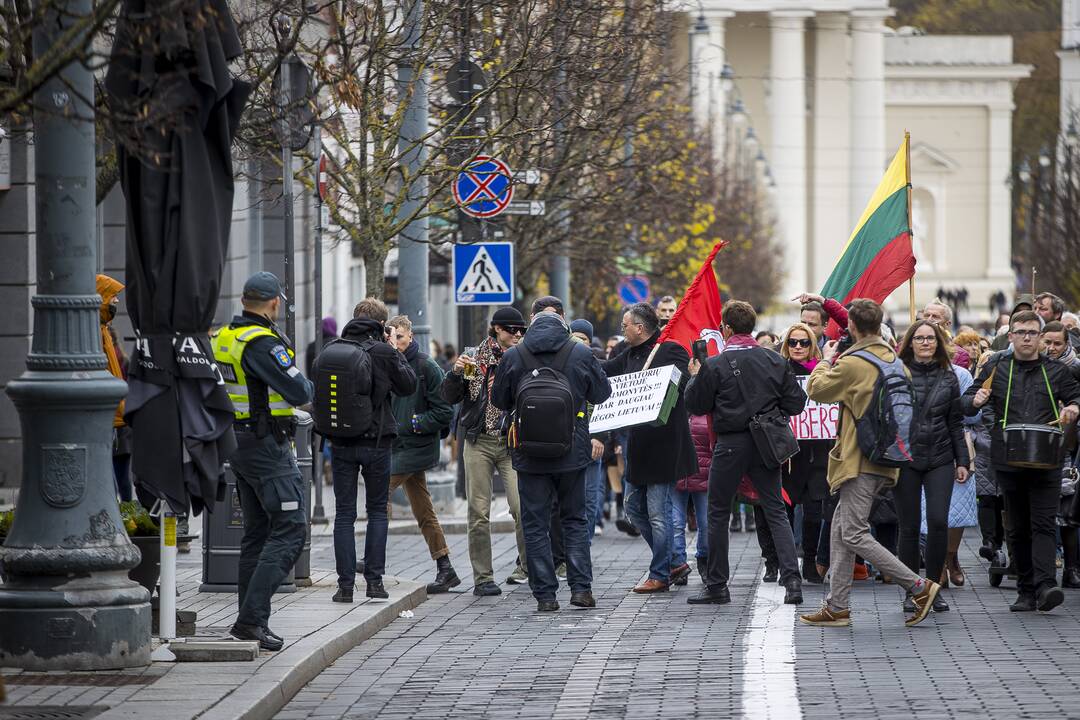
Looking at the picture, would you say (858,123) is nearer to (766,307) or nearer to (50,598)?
(766,307)

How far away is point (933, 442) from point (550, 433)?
2.24 metres

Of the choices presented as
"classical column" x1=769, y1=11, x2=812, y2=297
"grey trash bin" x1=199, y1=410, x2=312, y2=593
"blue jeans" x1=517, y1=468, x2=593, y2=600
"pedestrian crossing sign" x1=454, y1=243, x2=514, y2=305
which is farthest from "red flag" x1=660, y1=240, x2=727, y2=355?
"classical column" x1=769, y1=11, x2=812, y2=297

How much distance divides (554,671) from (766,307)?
63.3 metres

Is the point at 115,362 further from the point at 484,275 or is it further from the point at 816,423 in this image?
the point at 484,275

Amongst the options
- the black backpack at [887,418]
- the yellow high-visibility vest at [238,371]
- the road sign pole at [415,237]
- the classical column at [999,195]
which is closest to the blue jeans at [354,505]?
the yellow high-visibility vest at [238,371]

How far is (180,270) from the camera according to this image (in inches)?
383

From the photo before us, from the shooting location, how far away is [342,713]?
30.8 feet

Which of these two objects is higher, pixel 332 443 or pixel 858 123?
pixel 858 123

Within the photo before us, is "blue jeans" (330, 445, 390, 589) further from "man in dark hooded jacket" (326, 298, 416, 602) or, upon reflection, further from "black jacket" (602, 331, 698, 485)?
"black jacket" (602, 331, 698, 485)

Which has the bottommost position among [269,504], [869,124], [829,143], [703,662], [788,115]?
[703,662]

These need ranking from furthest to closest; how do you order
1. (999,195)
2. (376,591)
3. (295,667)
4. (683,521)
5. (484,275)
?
(999,195) < (484,275) < (683,521) < (376,591) < (295,667)

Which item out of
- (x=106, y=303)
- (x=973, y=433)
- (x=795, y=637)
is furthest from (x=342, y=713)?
(x=973, y=433)

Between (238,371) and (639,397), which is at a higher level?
(238,371)

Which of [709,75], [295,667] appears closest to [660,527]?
[295,667]
